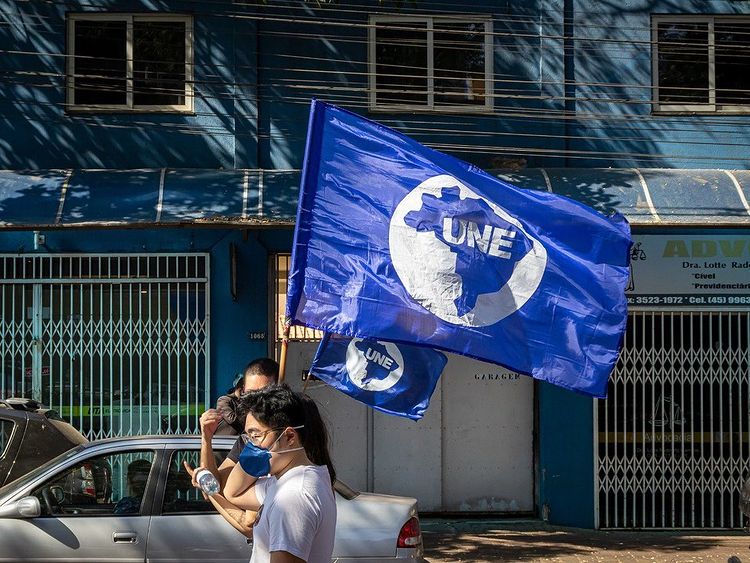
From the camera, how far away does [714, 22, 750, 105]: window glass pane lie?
42.4 ft

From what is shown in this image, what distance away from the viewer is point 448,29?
1281cm

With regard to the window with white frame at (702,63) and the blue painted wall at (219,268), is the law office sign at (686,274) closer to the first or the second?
the window with white frame at (702,63)

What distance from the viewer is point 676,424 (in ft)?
41.1

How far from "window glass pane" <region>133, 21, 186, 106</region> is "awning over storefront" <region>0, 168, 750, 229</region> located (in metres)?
1.03

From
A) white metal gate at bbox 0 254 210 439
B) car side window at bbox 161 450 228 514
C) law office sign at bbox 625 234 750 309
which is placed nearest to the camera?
car side window at bbox 161 450 228 514

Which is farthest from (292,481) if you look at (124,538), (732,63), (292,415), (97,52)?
(732,63)

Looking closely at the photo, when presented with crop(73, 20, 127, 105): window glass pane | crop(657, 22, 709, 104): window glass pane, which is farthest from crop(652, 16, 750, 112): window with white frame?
crop(73, 20, 127, 105): window glass pane

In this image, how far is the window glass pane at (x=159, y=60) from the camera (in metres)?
12.6

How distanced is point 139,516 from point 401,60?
7.30 metres

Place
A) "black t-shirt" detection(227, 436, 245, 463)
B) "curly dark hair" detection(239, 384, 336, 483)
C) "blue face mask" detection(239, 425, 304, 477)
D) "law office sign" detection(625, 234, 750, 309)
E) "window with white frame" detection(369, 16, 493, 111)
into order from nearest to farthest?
"curly dark hair" detection(239, 384, 336, 483) → "blue face mask" detection(239, 425, 304, 477) → "black t-shirt" detection(227, 436, 245, 463) → "law office sign" detection(625, 234, 750, 309) → "window with white frame" detection(369, 16, 493, 111)

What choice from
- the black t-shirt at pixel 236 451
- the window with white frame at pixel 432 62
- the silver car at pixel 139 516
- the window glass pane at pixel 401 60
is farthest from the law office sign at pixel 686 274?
the black t-shirt at pixel 236 451

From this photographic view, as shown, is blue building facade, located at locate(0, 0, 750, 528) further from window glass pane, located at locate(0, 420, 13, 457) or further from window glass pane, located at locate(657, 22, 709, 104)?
window glass pane, located at locate(0, 420, 13, 457)

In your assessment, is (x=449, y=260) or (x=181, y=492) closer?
(x=449, y=260)

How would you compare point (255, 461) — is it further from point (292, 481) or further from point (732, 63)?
point (732, 63)
